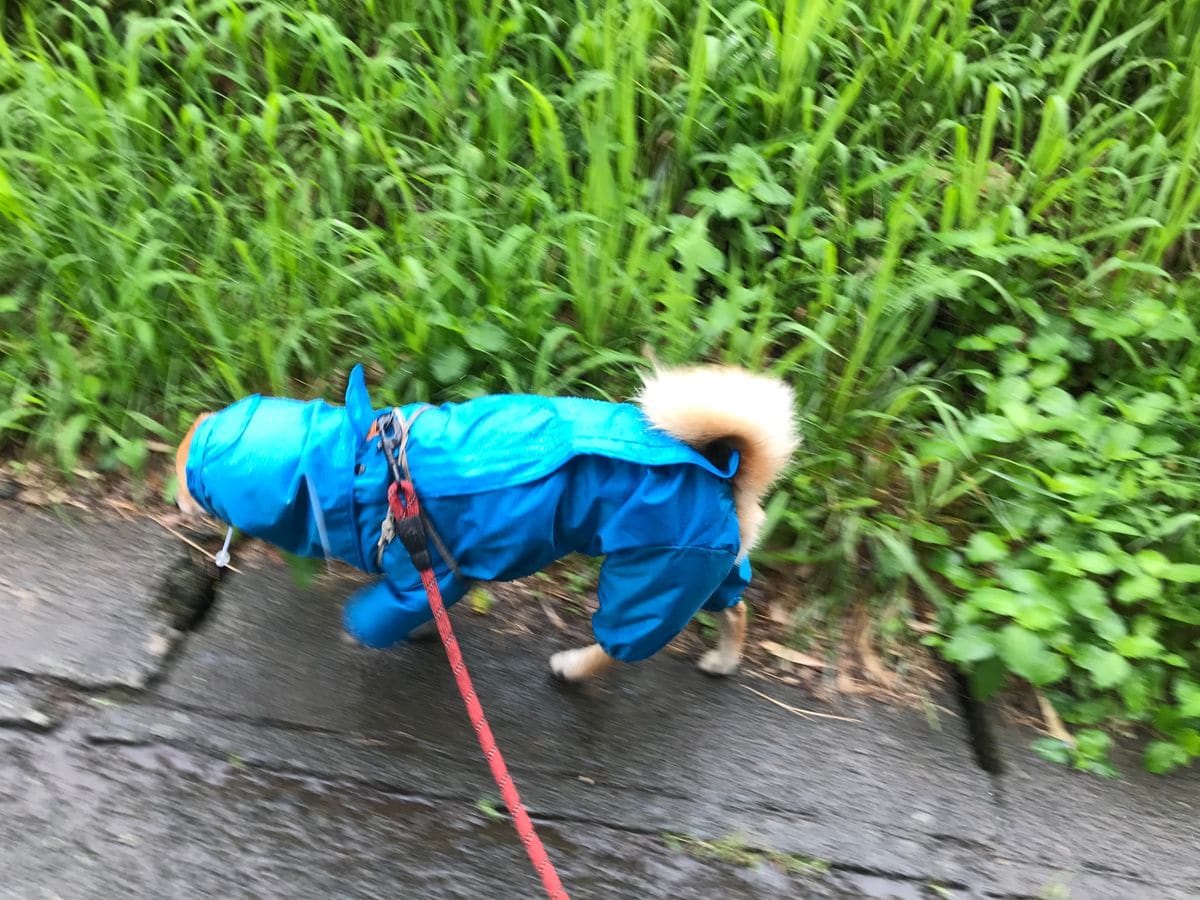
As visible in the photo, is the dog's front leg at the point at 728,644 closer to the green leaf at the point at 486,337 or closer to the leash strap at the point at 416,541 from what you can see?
the leash strap at the point at 416,541

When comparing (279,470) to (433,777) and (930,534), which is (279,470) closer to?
(433,777)

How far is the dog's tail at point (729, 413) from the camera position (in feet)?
5.93

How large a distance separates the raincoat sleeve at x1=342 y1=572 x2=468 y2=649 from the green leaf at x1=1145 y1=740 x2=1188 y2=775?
6.30 feet

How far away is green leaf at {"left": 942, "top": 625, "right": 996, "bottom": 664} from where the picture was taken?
2.29 metres

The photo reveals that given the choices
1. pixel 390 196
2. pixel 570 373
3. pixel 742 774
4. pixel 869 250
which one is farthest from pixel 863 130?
pixel 742 774

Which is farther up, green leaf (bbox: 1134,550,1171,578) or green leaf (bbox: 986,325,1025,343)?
green leaf (bbox: 986,325,1025,343)

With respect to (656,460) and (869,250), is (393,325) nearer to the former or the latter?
(656,460)

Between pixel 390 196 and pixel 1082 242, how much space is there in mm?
2491

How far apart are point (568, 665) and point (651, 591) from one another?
49 centimetres

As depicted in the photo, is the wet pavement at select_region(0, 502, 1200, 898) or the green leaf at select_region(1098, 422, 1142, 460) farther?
the green leaf at select_region(1098, 422, 1142, 460)

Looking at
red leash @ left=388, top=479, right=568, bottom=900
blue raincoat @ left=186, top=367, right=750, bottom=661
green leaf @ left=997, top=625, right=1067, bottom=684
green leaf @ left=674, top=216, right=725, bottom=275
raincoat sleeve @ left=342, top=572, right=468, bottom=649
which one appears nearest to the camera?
red leash @ left=388, top=479, right=568, bottom=900

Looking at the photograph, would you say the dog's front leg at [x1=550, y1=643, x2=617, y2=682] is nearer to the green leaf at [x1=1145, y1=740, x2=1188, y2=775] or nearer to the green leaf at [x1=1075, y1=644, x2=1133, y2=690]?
the green leaf at [x1=1075, y1=644, x2=1133, y2=690]

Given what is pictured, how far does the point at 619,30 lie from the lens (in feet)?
10.5

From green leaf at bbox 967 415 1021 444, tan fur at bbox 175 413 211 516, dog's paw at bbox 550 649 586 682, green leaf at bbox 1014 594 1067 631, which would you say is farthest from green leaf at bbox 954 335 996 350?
tan fur at bbox 175 413 211 516
